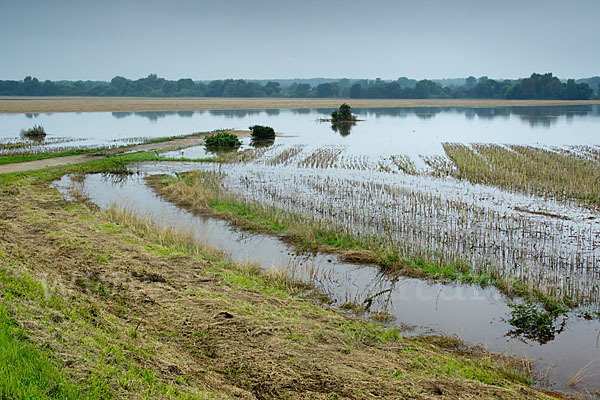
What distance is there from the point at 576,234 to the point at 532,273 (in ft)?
14.3

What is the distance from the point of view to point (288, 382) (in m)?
5.77

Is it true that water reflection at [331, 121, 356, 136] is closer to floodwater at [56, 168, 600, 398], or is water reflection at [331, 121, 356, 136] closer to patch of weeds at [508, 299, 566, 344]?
floodwater at [56, 168, 600, 398]

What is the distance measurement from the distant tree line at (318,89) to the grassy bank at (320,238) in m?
145

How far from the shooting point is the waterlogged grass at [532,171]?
18938mm

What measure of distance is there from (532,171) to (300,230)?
15.4 meters

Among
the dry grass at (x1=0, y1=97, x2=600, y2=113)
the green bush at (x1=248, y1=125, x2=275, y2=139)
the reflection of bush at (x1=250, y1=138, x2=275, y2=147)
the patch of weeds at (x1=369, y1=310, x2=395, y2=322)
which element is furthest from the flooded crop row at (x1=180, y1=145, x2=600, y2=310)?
the dry grass at (x1=0, y1=97, x2=600, y2=113)

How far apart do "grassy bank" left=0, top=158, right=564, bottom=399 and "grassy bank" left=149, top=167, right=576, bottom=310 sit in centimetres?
250

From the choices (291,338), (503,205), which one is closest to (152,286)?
(291,338)

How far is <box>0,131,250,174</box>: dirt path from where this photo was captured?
23.8 meters

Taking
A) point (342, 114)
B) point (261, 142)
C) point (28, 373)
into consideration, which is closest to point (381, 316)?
point (28, 373)

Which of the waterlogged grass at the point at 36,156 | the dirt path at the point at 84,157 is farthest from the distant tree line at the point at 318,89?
the waterlogged grass at the point at 36,156

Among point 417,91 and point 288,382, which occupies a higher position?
point 417,91

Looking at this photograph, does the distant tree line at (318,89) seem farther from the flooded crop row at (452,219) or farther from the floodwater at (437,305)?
the floodwater at (437,305)

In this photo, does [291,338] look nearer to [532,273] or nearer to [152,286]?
[152,286]
